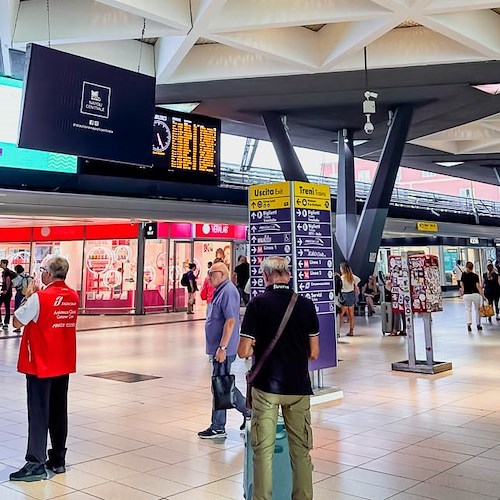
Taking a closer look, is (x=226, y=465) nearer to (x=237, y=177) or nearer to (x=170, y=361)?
(x=170, y=361)

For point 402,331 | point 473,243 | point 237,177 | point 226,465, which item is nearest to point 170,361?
point 226,465

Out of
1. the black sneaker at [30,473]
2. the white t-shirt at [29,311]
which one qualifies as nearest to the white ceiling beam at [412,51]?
the white t-shirt at [29,311]

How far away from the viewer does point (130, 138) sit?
253 inches

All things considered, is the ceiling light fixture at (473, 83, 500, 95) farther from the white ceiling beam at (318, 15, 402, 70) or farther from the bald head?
the bald head

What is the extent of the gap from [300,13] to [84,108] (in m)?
3.53

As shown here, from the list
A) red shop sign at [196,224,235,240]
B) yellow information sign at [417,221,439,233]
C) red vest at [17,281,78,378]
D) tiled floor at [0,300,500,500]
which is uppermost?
yellow information sign at [417,221,439,233]

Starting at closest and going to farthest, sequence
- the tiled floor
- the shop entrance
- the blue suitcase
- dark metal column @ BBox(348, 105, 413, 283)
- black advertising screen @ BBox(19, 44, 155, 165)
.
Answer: the blue suitcase < the tiled floor < black advertising screen @ BBox(19, 44, 155, 165) < dark metal column @ BBox(348, 105, 413, 283) < the shop entrance

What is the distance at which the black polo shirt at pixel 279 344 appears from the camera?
2.69 metres

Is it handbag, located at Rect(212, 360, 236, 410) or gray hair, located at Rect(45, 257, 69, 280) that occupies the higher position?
gray hair, located at Rect(45, 257, 69, 280)

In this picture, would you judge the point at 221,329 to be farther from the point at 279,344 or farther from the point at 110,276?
the point at 110,276

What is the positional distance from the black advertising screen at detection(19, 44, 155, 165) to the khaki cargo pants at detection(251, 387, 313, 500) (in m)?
4.19

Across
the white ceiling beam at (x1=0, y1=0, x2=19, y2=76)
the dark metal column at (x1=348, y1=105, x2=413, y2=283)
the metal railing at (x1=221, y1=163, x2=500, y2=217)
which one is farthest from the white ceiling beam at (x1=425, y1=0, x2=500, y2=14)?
the metal railing at (x1=221, y1=163, x2=500, y2=217)

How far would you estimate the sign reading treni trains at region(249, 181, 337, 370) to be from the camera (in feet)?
17.7

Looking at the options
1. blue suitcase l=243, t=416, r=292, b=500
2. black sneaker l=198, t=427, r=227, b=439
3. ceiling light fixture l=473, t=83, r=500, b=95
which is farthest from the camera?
ceiling light fixture l=473, t=83, r=500, b=95
